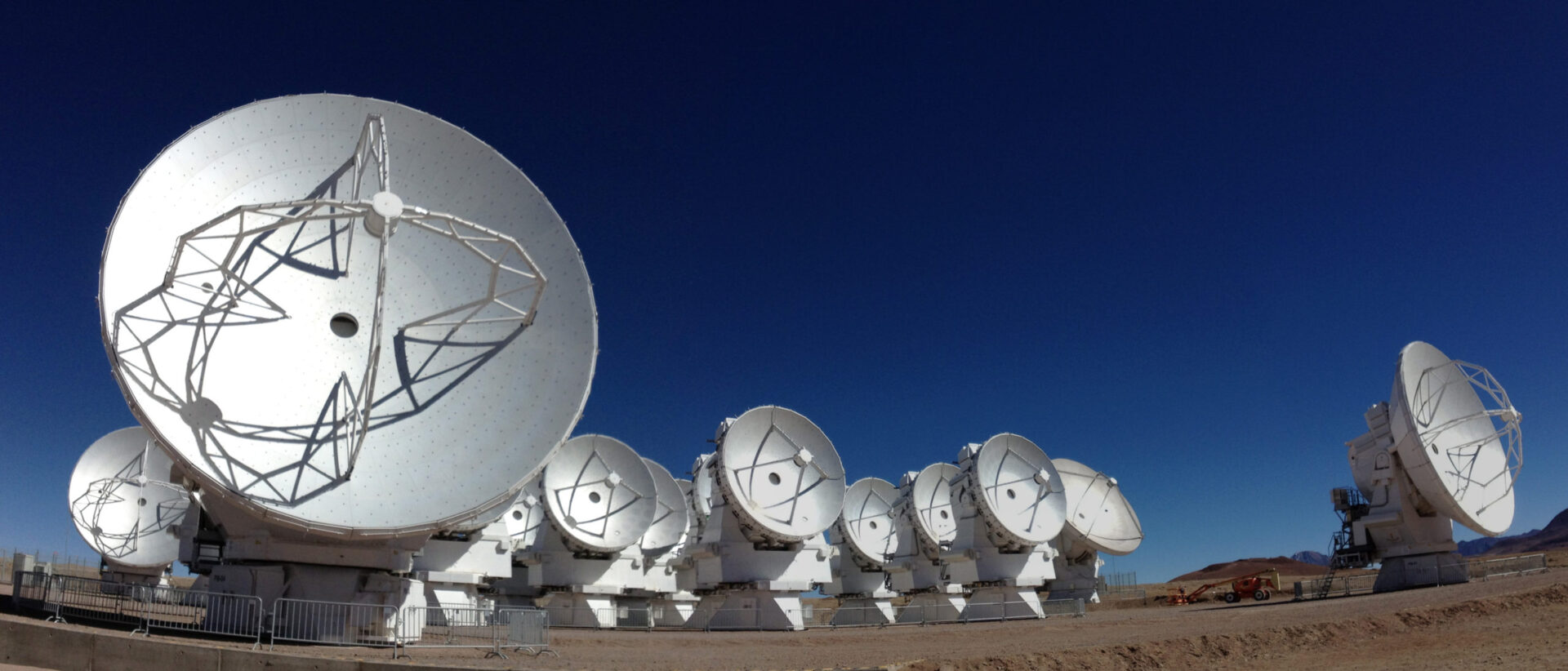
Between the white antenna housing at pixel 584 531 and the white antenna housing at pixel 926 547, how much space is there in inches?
491

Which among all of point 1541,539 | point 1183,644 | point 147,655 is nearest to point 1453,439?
point 1183,644

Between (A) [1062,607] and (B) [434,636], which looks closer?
(B) [434,636]

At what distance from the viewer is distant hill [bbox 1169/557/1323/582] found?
9756cm

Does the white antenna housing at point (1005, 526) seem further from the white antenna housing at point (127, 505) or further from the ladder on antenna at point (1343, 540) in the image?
the white antenna housing at point (127, 505)

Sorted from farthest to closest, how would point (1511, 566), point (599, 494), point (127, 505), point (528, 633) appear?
point (1511, 566), point (599, 494), point (127, 505), point (528, 633)

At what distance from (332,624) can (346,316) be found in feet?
20.6

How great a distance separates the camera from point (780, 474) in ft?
114

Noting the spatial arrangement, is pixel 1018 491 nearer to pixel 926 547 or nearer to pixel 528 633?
pixel 926 547

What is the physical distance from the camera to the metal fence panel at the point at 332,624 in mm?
19625

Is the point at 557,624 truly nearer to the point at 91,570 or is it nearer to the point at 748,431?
the point at 748,431

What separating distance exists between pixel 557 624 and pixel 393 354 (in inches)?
732

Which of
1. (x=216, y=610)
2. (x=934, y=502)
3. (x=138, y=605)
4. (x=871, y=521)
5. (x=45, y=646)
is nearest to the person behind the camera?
(x=45, y=646)

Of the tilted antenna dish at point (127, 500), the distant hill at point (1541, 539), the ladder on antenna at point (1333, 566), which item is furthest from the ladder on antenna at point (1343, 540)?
the distant hill at point (1541, 539)

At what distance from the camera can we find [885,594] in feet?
156
